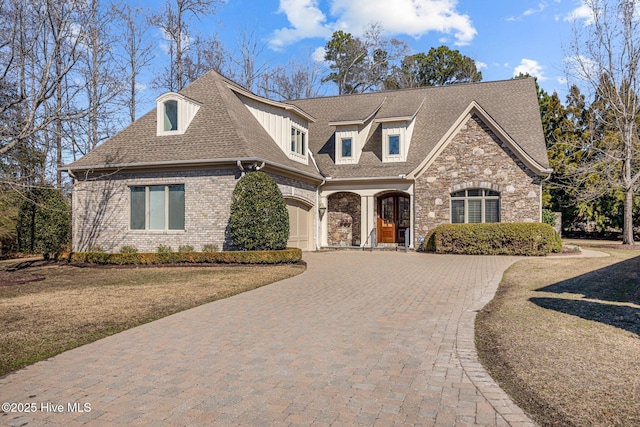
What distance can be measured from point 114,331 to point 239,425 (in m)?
3.68

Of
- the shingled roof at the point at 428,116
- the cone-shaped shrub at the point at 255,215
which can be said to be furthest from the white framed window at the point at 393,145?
the cone-shaped shrub at the point at 255,215

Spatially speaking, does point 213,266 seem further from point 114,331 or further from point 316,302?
point 114,331

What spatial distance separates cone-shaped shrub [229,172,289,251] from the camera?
574 inches

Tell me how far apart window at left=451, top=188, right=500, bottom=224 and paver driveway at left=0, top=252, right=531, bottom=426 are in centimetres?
1223

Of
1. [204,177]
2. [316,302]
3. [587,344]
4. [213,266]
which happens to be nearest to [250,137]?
[204,177]

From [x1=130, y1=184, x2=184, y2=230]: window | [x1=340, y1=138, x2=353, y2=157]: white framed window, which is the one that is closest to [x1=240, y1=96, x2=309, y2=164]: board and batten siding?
[x1=340, y1=138, x2=353, y2=157]: white framed window

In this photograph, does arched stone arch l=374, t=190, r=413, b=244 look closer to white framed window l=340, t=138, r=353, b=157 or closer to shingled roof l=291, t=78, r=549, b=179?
shingled roof l=291, t=78, r=549, b=179

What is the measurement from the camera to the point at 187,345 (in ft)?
19.3

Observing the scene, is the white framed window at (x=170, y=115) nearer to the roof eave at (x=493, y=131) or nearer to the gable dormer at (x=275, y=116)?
the gable dormer at (x=275, y=116)

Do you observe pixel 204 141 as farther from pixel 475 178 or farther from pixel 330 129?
pixel 475 178

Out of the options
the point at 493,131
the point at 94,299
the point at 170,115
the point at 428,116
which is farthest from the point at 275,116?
the point at 94,299

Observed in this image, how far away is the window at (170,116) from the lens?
17.8m

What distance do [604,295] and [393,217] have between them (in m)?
14.3

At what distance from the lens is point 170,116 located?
17.9 m
